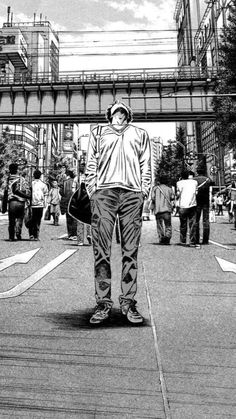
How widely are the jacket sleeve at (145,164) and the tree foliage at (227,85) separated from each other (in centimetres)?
2179

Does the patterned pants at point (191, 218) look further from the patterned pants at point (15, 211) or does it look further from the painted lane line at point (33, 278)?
the patterned pants at point (15, 211)

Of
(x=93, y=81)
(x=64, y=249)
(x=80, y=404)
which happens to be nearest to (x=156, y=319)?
(x=80, y=404)

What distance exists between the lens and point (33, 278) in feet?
19.0

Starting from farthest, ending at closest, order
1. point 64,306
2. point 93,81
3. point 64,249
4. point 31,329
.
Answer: point 93,81, point 64,249, point 64,306, point 31,329

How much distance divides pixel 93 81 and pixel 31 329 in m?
34.2

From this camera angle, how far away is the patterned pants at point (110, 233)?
3.55 m

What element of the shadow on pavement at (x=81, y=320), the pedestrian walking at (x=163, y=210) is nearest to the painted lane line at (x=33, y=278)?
the shadow on pavement at (x=81, y=320)

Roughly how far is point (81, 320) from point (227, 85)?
23797mm

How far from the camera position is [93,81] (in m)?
35.8

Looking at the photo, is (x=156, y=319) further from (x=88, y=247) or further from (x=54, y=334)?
(x=88, y=247)

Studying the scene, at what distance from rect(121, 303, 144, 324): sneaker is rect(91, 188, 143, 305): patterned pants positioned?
0.05 m

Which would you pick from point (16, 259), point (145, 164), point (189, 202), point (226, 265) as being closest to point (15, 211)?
point (16, 259)

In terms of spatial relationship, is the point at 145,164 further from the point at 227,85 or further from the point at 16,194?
the point at 227,85

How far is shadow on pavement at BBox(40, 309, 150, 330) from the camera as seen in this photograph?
347 cm
